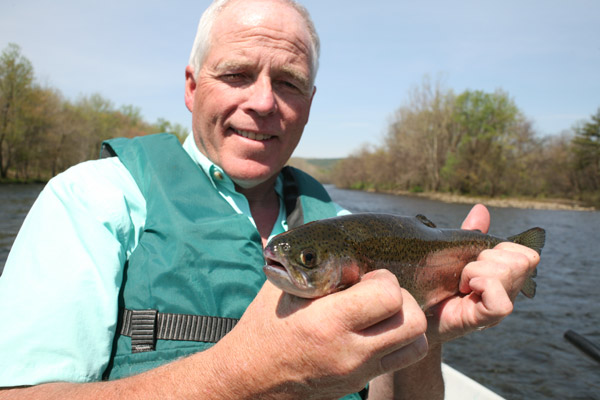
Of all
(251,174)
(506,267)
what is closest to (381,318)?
(506,267)

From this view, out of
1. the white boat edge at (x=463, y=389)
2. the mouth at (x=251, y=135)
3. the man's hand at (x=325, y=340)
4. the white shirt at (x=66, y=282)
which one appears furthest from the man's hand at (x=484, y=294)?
the white boat edge at (x=463, y=389)

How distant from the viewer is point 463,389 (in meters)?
5.05

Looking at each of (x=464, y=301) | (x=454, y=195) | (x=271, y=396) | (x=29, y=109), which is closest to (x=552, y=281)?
(x=464, y=301)

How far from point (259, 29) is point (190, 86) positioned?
725 millimetres

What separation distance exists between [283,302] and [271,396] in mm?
382

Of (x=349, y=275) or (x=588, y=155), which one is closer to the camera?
(x=349, y=275)

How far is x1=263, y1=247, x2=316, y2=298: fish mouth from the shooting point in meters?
1.47

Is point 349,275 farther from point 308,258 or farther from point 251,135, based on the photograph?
point 251,135

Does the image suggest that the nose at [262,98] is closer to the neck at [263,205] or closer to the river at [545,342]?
the neck at [263,205]

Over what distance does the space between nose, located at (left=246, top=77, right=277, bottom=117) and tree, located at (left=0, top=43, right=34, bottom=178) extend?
159 ft

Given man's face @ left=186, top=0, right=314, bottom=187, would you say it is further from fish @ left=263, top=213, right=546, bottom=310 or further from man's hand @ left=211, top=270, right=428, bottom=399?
Result: man's hand @ left=211, top=270, right=428, bottom=399

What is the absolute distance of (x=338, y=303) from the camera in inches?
56.7

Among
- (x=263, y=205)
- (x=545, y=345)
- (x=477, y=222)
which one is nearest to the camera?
(x=477, y=222)

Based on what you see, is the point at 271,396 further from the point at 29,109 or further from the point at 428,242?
the point at 29,109
